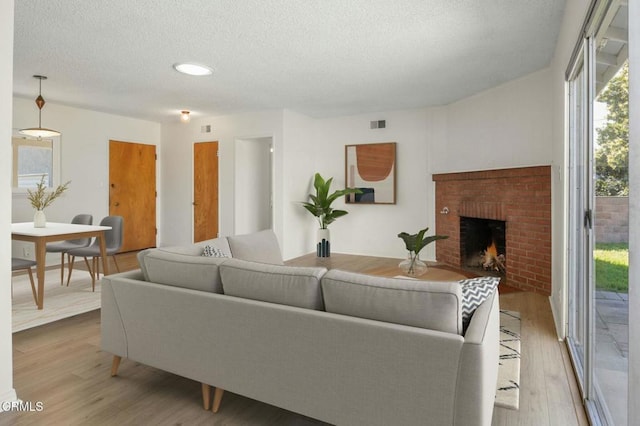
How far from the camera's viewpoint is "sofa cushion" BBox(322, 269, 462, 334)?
4.65 ft

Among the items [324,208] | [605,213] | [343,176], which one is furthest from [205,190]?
[605,213]

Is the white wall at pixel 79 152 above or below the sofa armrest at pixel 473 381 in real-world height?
above

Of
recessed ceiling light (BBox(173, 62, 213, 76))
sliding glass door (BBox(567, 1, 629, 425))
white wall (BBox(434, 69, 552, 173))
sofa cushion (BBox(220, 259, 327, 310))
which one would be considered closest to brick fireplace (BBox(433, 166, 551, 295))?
white wall (BBox(434, 69, 552, 173))

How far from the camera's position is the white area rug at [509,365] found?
199 centimetres

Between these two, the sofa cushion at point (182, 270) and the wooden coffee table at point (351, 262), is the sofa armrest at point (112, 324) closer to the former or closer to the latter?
the sofa cushion at point (182, 270)

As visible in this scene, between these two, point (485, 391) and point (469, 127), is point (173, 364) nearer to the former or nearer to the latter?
point (485, 391)

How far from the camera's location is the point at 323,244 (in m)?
6.16

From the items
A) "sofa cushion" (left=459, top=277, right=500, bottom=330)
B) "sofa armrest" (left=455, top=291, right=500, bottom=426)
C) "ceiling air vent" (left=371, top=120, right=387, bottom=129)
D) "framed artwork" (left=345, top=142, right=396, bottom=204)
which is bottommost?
"sofa armrest" (left=455, top=291, right=500, bottom=426)

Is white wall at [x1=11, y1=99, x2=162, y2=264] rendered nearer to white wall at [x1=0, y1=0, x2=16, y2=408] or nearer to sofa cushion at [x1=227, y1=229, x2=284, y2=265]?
sofa cushion at [x1=227, y1=229, x2=284, y2=265]

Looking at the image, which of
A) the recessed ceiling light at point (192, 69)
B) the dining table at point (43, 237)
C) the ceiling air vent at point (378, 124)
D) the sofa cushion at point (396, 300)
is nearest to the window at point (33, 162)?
the dining table at point (43, 237)

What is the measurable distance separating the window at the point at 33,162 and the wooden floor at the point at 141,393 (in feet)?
10.7

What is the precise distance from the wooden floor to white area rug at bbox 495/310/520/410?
0.04 m

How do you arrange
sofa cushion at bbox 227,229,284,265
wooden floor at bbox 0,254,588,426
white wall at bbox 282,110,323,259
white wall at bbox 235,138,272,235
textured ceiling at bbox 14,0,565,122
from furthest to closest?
white wall at bbox 235,138,272,235, white wall at bbox 282,110,323,259, sofa cushion at bbox 227,229,284,265, textured ceiling at bbox 14,0,565,122, wooden floor at bbox 0,254,588,426

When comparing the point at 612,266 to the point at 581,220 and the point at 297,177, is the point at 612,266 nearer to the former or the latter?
the point at 581,220
